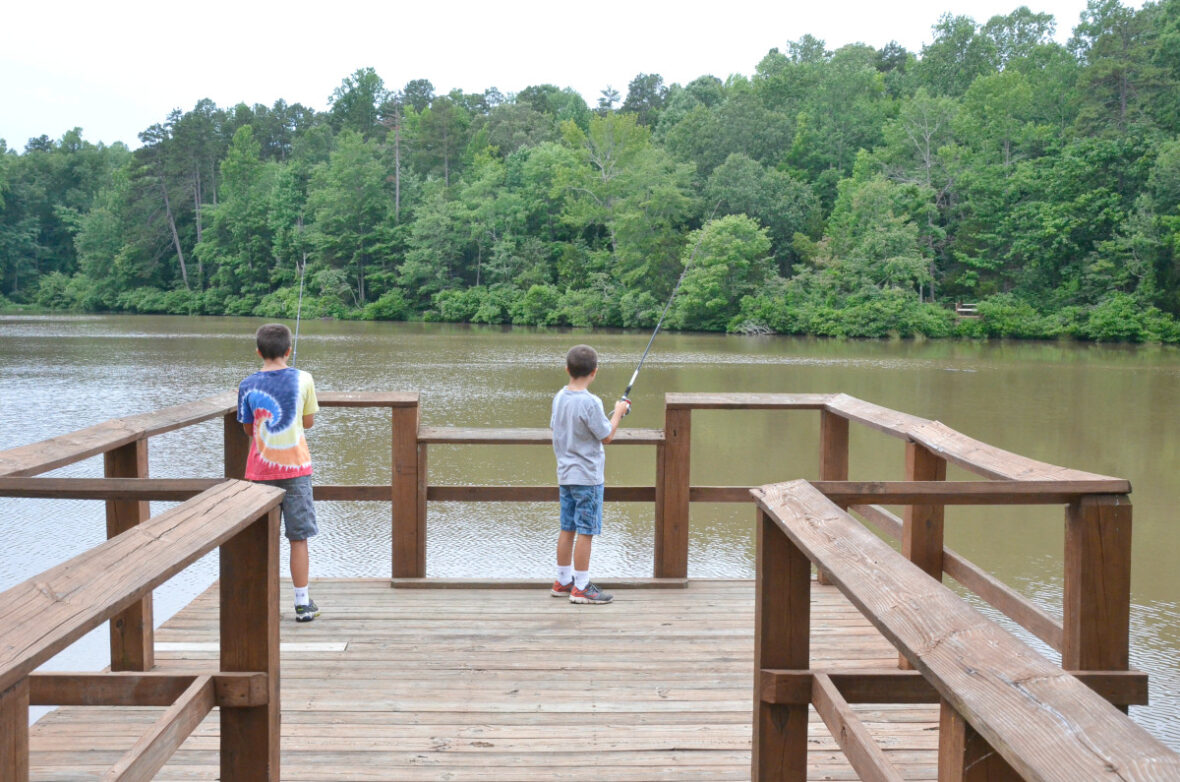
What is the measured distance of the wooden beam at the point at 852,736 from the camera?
165 cm

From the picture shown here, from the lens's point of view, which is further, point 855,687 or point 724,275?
point 724,275

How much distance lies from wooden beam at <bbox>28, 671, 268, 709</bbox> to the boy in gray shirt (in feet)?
8.46

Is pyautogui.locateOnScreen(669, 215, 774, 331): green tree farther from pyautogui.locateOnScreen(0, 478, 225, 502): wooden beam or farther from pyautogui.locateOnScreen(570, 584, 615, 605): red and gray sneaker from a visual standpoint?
pyautogui.locateOnScreen(0, 478, 225, 502): wooden beam

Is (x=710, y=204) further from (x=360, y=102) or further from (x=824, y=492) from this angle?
(x=824, y=492)

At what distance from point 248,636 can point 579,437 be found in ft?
8.67

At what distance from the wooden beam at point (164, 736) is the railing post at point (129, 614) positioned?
170 cm

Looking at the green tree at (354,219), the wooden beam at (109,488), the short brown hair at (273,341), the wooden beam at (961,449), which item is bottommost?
the wooden beam at (961,449)

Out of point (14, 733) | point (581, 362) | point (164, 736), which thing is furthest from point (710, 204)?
point (14, 733)

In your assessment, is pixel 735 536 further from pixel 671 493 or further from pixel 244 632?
pixel 244 632

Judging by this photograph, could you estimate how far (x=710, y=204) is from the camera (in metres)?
47.3

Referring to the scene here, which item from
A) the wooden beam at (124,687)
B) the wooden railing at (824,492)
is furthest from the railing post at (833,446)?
the wooden beam at (124,687)

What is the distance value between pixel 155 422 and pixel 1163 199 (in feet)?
131

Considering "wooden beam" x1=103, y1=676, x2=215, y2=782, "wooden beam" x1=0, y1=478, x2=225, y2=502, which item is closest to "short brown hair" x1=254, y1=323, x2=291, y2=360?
"wooden beam" x1=0, y1=478, x2=225, y2=502

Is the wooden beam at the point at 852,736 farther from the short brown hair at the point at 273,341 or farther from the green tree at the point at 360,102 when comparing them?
the green tree at the point at 360,102
